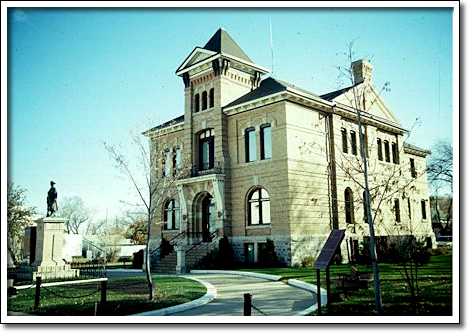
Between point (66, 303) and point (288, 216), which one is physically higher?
point (288, 216)

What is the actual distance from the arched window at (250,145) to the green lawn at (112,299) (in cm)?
980

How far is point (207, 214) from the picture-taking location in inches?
1065

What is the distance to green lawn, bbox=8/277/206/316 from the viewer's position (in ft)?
36.4

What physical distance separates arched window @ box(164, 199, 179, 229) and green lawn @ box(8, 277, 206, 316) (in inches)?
527

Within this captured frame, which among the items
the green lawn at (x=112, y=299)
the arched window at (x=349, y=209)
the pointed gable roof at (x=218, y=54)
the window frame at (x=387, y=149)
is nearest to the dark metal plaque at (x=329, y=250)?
the green lawn at (x=112, y=299)

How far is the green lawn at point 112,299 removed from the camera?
437 inches

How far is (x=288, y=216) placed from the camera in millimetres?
21859

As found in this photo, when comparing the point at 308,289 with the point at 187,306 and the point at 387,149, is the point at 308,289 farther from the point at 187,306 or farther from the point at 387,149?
the point at 387,149

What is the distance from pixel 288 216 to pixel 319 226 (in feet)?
8.50

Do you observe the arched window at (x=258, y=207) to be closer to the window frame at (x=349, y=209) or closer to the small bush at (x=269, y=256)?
the small bush at (x=269, y=256)

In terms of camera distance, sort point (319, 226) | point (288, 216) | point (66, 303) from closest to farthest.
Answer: point (66, 303) < point (288, 216) < point (319, 226)

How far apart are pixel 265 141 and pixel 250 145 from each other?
1.19 m
